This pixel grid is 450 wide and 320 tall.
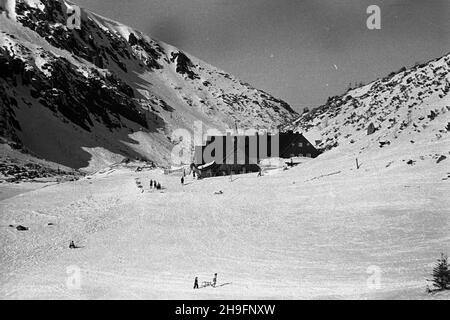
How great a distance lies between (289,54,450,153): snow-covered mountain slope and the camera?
3575 cm

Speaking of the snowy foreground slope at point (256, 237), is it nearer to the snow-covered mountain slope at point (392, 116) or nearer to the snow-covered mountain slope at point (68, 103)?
the snow-covered mountain slope at point (392, 116)

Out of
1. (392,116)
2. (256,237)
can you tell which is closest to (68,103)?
(392,116)

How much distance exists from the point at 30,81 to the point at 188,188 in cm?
8570

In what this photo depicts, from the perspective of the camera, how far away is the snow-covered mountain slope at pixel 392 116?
3575cm

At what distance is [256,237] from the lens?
2270cm

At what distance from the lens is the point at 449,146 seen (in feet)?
95.1

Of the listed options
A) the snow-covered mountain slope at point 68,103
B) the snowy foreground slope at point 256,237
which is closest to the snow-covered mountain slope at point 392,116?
the snowy foreground slope at point 256,237

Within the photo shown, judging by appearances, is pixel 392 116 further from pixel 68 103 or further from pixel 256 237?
pixel 68 103

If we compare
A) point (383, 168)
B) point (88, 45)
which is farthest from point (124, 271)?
point (88, 45)

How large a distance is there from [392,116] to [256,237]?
29.1 metres

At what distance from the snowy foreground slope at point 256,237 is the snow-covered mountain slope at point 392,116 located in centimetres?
219
